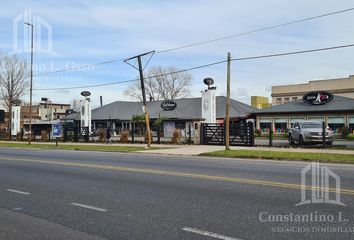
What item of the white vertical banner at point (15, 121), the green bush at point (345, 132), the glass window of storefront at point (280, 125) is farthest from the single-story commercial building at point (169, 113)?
the green bush at point (345, 132)

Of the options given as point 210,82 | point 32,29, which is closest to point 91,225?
point 210,82

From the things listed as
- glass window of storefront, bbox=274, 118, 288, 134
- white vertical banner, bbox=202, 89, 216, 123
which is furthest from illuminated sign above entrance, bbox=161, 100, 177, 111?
white vertical banner, bbox=202, 89, 216, 123

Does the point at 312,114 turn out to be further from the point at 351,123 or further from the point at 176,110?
the point at 176,110

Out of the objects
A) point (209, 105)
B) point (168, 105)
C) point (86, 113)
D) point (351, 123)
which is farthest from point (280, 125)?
point (86, 113)

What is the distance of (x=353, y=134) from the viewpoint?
41.2 metres

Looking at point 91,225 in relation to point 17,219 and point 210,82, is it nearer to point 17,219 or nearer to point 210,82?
point 17,219

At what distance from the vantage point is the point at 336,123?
147 feet

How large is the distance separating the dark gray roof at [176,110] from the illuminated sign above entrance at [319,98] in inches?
326

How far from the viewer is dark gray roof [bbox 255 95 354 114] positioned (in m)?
44.4

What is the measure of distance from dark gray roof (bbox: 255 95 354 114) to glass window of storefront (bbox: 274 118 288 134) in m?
1.17

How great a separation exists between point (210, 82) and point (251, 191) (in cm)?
2750

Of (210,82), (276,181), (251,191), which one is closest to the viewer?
(251,191)

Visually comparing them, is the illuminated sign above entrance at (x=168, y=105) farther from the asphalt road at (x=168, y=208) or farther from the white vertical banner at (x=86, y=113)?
the asphalt road at (x=168, y=208)

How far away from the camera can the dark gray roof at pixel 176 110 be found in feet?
177
